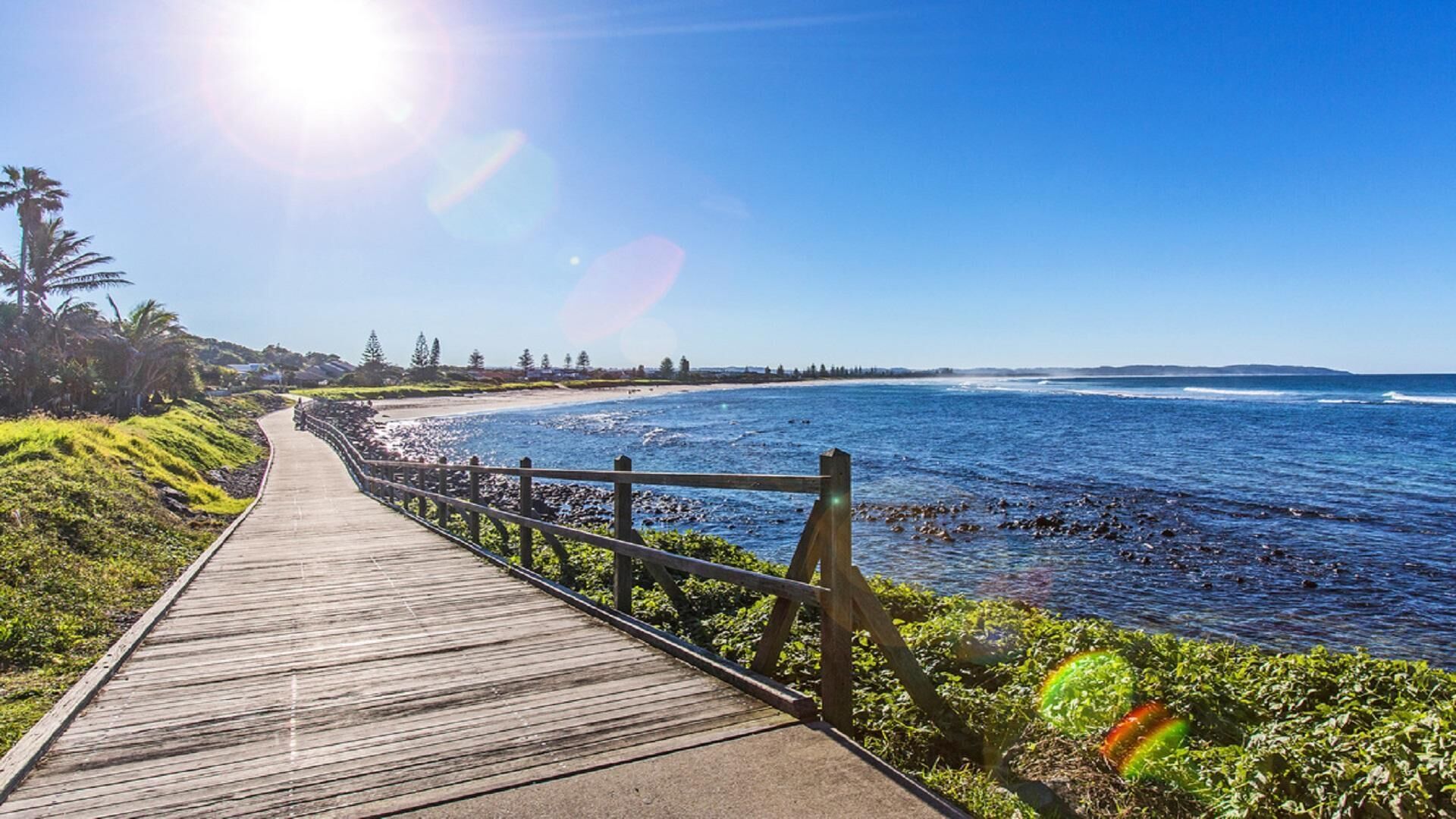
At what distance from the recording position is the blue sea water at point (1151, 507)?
1155 cm

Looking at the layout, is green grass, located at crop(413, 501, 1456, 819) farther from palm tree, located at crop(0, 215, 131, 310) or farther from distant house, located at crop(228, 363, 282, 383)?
distant house, located at crop(228, 363, 282, 383)

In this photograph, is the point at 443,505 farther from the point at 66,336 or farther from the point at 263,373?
the point at 263,373

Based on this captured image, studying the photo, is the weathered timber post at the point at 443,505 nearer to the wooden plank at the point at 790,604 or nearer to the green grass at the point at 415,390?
the wooden plank at the point at 790,604

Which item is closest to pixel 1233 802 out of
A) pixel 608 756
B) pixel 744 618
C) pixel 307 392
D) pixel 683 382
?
pixel 608 756

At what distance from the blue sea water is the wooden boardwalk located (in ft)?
28.7

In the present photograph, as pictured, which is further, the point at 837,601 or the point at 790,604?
the point at 790,604

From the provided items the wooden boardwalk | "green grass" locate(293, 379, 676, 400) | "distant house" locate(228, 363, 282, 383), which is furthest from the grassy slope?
"distant house" locate(228, 363, 282, 383)

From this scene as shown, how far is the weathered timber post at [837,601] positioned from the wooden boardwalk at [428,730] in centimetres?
23

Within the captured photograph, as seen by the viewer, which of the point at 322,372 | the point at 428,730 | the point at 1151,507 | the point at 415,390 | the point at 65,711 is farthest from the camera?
the point at 322,372

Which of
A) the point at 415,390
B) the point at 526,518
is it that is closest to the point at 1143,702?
the point at 526,518

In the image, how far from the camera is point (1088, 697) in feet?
14.2

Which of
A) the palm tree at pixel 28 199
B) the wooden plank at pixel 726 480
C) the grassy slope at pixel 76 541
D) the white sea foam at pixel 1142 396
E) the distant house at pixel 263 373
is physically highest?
the palm tree at pixel 28 199

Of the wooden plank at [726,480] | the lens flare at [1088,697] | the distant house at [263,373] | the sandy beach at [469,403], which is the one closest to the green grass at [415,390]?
the sandy beach at [469,403]

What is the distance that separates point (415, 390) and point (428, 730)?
11356cm
